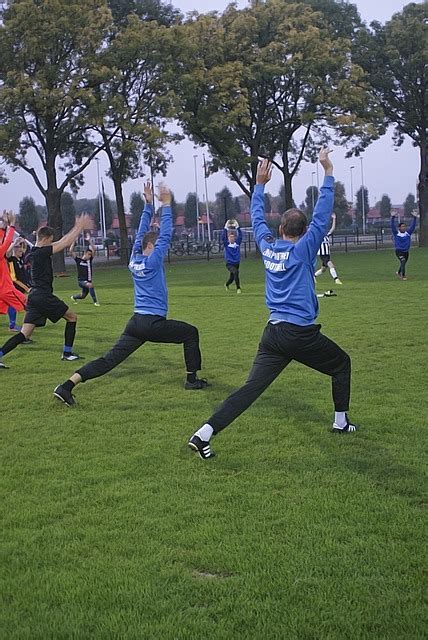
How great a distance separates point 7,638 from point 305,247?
3.69 m

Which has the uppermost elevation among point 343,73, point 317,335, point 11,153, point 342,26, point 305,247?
point 342,26

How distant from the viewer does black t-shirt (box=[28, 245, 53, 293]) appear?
9959mm

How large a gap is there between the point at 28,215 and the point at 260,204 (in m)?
102

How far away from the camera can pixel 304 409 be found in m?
7.74

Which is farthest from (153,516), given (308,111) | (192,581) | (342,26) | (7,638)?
(342,26)

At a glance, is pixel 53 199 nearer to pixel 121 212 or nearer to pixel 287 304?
pixel 121 212

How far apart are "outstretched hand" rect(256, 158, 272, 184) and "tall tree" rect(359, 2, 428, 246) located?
144 feet

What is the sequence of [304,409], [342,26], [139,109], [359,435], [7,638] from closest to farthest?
[7,638], [359,435], [304,409], [139,109], [342,26]

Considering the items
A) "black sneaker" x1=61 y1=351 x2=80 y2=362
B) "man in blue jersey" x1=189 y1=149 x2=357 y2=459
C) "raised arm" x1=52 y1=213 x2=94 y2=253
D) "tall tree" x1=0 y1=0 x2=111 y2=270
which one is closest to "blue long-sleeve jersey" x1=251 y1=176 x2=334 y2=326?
"man in blue jersey" x1=189 y1=149 x2=357 y2=459

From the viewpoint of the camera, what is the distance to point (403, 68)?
1857 inches

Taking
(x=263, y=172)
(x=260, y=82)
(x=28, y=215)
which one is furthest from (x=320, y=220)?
(x=28, y=215)

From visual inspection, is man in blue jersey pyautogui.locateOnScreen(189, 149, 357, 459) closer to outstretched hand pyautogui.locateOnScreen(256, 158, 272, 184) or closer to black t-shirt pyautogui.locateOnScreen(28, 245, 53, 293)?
outstretched hand pyautogui.locateOnScreen(256, 158, 272, 184)

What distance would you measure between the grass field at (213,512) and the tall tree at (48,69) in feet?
91.8

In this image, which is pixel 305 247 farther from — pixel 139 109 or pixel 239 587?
pixel 139 109
